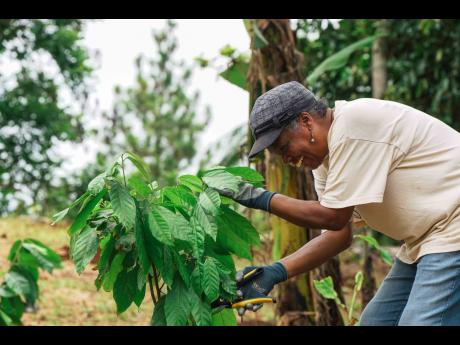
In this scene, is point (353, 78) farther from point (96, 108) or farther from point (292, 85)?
point (292, 85)

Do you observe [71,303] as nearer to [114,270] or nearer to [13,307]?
[13,307]

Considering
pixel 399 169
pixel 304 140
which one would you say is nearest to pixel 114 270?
pixel 304 140

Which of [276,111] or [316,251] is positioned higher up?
[276,111]

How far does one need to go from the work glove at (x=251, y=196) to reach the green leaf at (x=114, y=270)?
43 cm

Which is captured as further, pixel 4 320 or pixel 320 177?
pixel 4 320

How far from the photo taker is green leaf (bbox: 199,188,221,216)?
2.29m

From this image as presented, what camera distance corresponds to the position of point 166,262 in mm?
2342

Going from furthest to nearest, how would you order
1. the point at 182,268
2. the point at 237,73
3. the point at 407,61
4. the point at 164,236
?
the point at 407,61, the point at 237,73, the point at 182,268, the point at 164,236

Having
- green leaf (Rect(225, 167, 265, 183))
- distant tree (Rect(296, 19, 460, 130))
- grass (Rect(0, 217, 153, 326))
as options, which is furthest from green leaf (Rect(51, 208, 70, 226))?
distant tree (Rect(296, 19, 460, 130))

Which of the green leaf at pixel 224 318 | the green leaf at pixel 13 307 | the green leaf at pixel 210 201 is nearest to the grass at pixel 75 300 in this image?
the green leaf at pixel 13 307

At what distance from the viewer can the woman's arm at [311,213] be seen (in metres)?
2.36

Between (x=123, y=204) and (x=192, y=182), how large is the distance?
31 centimetres

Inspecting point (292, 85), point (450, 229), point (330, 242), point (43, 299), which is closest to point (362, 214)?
point (330, 242)

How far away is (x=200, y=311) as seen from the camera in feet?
7.70
